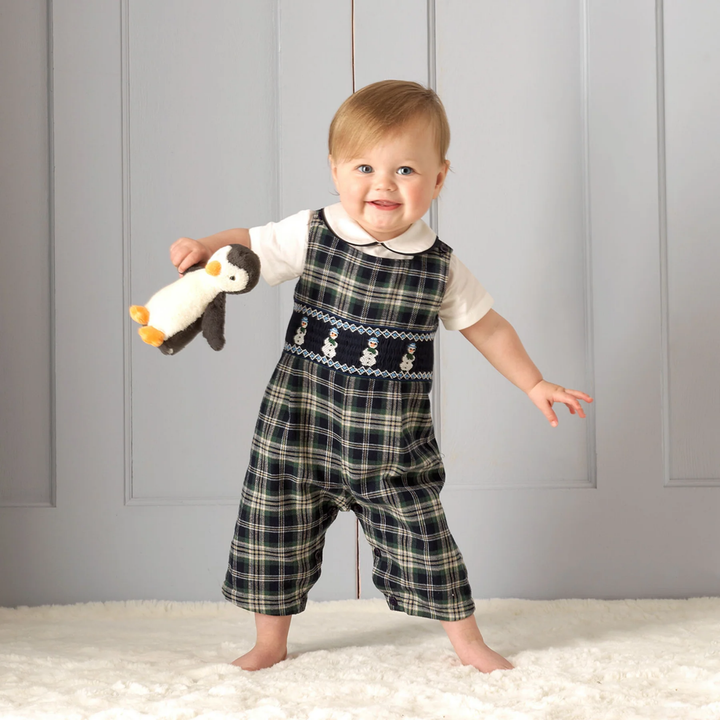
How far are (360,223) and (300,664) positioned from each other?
22.8 inches

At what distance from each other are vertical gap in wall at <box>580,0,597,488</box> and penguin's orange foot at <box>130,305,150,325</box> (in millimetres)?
813

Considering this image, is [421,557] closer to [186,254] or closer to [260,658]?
[260,658]

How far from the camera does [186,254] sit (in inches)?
32.6

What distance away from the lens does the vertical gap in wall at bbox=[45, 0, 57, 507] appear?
124 cm

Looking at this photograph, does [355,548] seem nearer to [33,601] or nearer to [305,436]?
[305,436]

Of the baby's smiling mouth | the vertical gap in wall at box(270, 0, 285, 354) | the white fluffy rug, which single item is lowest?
the white fluffy rug

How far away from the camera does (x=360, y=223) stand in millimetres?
907

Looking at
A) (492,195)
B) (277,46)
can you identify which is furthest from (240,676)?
(277,46)

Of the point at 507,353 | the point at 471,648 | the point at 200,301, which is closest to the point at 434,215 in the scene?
the point at 507,353

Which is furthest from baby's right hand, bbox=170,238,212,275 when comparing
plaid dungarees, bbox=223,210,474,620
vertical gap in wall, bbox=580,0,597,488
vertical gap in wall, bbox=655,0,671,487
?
vertical gap in wall, bbox=655,0,671,487

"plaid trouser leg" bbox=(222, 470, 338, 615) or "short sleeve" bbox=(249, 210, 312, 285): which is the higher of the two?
"short sleeve" bbox=(249, 210, 312, 285)

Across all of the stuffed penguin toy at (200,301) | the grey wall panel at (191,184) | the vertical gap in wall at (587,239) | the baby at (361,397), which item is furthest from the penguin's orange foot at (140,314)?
the vertical gap in wall at (587,239)

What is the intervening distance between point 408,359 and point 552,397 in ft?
0.68

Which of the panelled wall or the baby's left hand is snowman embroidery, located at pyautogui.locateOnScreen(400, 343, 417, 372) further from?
the panelled wall
